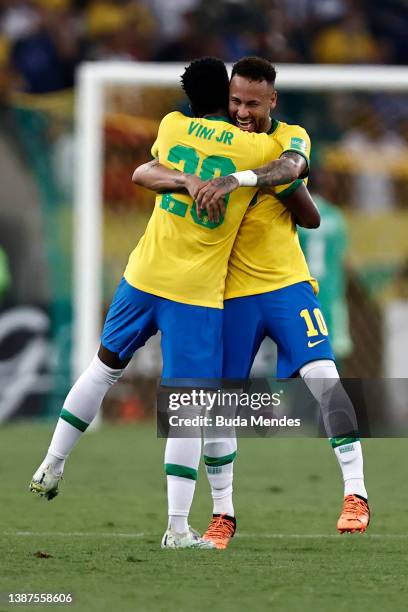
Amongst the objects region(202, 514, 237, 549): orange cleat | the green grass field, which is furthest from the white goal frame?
region(202, 514, 237, 549): orange cleat

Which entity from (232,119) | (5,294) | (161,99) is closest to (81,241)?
(5,294)

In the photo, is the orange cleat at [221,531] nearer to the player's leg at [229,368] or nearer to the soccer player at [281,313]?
the player's leg at [229,368]

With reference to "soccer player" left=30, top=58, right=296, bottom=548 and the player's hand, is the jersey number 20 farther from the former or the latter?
the player's hand

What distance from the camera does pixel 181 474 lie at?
5930 mm

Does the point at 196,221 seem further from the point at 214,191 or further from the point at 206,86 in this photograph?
the point at 206,86

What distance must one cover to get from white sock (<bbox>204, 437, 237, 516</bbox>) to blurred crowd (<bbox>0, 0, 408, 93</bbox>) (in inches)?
366

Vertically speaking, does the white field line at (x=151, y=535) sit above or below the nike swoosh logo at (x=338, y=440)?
below

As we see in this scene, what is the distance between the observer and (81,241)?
12180 mm

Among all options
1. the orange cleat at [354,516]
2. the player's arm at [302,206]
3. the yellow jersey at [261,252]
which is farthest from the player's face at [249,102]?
the orange cleat at [354,516]

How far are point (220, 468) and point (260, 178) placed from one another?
1.27 meters

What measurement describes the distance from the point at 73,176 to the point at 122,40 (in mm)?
3325

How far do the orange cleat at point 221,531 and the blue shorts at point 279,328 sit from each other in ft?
1.99

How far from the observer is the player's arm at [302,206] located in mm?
6129

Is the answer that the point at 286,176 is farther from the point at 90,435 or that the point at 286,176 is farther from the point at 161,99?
the point at 161,99
